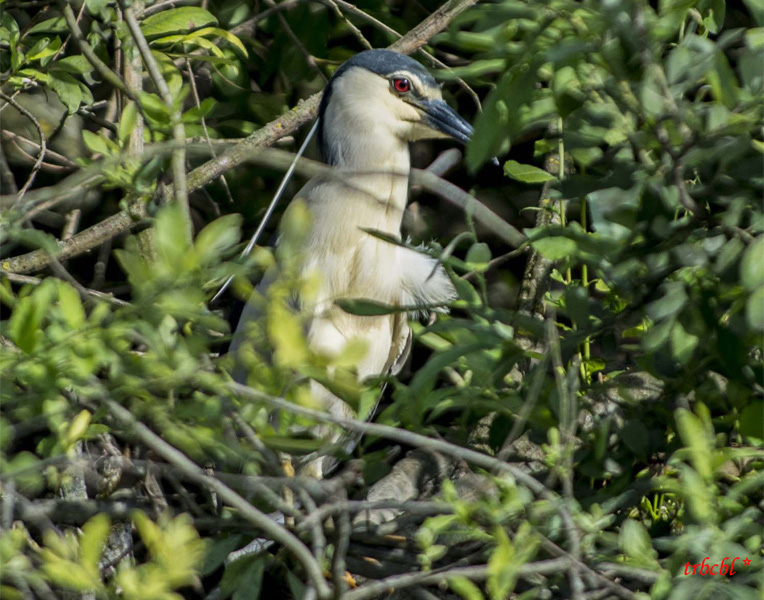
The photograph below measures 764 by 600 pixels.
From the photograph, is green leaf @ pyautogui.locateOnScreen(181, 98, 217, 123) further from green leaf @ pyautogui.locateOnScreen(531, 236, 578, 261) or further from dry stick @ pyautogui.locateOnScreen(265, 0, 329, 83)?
dry stick @ pyautogui.locateOnScreen(265, 0, 329, 83)

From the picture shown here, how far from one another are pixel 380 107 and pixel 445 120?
20cm

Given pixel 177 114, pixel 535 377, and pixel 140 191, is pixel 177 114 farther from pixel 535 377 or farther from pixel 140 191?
pixel 535 377

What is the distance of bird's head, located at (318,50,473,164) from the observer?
2691 mm

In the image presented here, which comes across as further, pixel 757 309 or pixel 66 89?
pixel 66 89

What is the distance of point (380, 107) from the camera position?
2801 mm

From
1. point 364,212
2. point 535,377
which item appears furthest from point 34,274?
point 535,377

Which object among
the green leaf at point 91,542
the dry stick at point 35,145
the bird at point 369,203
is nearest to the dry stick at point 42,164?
the dry stick at point 35,145

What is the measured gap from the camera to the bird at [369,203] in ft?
8.38

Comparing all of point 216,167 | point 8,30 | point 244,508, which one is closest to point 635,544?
point 244,508

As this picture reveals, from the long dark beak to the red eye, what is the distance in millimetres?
59

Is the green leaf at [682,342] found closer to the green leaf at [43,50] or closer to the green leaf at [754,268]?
the green leaf at [754,268]

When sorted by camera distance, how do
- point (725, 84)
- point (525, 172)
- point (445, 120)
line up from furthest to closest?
point (445, 120), point (525, 172), point (725, 84)

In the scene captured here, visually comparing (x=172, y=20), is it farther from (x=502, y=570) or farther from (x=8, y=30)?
(x=502, y=570)

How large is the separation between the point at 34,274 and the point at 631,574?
1679 mm
